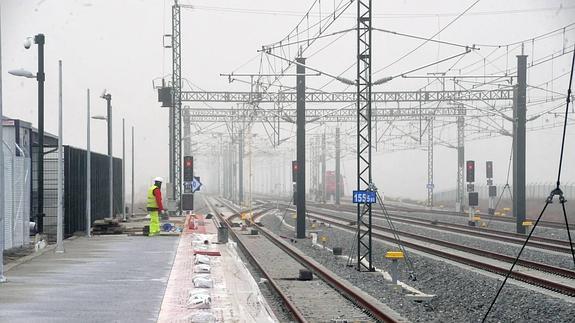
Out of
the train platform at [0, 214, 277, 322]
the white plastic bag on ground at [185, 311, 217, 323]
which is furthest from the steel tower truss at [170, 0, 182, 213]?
the white plastic bag on ground at [185, 311, 217, 323]

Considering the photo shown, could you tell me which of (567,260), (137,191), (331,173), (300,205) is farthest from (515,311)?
(137,191)

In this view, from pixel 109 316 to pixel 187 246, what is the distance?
15461 millimetres

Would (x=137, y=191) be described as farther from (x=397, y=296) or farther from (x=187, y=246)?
(x=397, y=296)

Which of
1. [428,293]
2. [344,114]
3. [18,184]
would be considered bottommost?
[428,293]

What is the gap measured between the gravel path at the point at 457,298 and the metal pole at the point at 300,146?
10.0 metres

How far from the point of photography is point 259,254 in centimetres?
2766

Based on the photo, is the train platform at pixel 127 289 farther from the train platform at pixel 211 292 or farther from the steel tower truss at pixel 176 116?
the steel tower truss at pixel 176 116

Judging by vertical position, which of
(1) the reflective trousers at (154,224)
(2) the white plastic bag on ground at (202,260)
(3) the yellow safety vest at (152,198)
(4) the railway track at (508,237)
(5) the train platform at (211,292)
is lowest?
(4) the railway track at (508,237)

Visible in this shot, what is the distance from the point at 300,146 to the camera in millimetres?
34531

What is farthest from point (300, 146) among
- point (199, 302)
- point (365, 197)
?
point (199, 302)

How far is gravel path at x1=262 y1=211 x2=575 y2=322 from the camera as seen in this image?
46.2ft

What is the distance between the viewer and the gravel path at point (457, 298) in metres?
14.1

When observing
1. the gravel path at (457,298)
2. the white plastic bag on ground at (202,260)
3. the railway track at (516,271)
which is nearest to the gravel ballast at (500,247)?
the railway track at (516,271)

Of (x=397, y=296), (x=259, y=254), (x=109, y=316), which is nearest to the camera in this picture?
(x=109, y=316)
